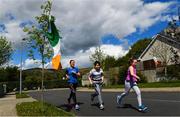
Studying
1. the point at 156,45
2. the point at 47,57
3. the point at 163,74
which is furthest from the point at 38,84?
the point at 47,57

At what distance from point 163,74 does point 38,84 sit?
113 ft

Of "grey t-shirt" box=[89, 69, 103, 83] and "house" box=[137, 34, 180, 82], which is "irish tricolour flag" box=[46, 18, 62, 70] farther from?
"house" box=[137, 34, 180, 82]

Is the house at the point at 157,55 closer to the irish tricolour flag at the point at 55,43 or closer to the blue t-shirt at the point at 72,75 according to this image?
the blue t-shirt at the point at 72,75

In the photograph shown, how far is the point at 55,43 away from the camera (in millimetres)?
12453

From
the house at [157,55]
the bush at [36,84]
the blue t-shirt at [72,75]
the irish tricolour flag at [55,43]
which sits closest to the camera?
the irish tricolour flag at [55,43]

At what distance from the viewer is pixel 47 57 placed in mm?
14758

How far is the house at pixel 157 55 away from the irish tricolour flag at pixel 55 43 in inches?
1611

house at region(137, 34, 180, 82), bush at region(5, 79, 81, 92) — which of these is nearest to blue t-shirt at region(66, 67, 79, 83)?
house at region(137, 34, 180, 82)

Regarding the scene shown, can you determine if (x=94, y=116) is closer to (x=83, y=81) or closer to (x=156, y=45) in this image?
(x=156, y=45)

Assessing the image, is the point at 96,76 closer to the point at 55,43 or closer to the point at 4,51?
the point at 55,43

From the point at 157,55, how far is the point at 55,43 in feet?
171

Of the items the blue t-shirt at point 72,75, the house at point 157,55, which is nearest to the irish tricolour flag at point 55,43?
the blue t-shirt at point 72,75

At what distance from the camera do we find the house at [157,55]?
179ft

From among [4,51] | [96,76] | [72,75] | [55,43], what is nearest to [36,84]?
[4,51]
